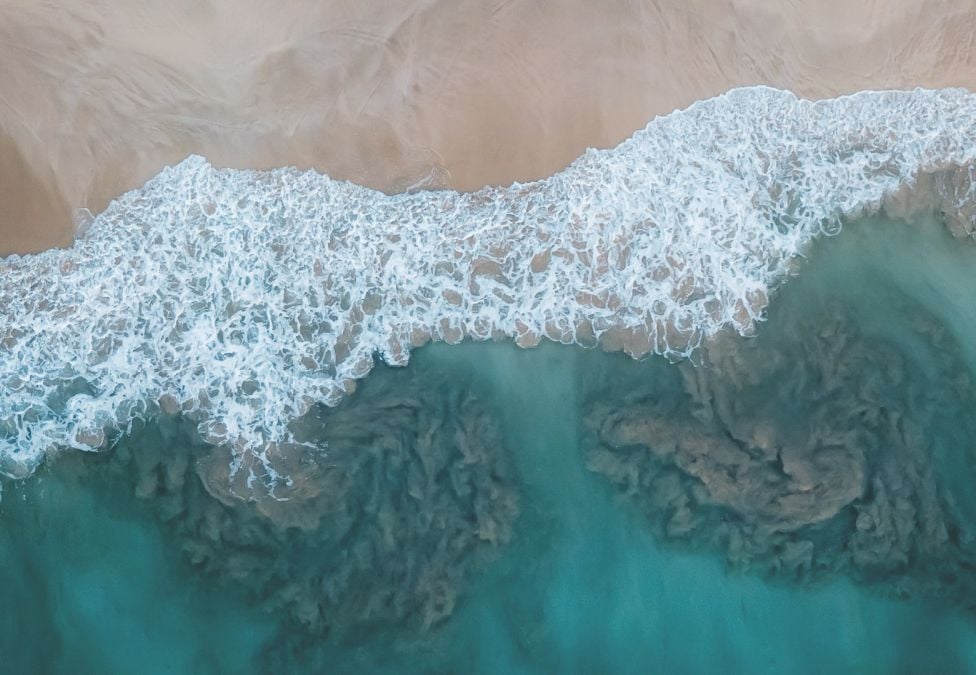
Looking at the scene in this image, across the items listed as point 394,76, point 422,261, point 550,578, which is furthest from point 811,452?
point 394,76

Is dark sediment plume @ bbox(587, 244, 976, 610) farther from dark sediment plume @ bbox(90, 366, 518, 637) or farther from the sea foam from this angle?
dark sediment plume @ bbox(90, 366, 518, 637)

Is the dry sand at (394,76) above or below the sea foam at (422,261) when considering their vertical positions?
above

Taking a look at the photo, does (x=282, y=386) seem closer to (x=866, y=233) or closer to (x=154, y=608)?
(x=154, y=608)

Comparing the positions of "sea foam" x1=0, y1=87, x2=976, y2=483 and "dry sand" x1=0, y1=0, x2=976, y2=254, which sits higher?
"dry sand" x1=0, y1=0, x2=976, y2=254

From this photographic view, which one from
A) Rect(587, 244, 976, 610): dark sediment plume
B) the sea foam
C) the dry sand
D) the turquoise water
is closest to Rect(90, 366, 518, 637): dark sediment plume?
the turquoise water

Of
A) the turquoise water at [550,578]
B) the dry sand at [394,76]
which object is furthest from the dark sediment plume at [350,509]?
the dry sand at [394,76]

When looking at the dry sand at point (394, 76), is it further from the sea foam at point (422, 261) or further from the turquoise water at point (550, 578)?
the turquoise water at point (550, 578)
